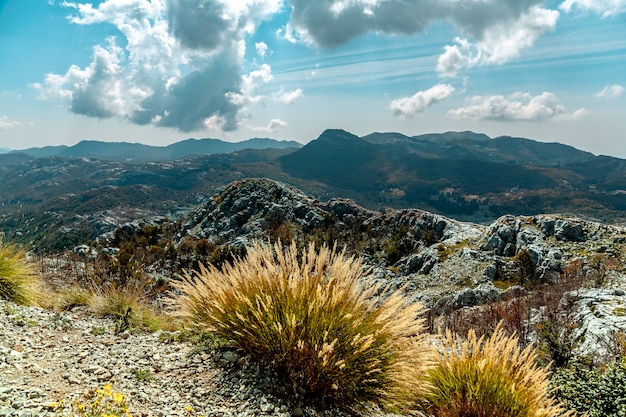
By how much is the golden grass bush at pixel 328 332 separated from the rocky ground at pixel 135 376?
0.28 meters

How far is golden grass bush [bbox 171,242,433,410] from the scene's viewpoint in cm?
402

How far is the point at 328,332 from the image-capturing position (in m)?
4.00

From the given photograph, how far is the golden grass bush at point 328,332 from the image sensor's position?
4.02 m

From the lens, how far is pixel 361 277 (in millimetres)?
4883

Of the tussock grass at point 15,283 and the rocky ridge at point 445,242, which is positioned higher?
the tussock grass at point 15,283

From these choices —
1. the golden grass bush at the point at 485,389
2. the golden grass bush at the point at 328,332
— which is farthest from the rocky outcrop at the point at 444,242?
the golden grass bush at the point at 328,332

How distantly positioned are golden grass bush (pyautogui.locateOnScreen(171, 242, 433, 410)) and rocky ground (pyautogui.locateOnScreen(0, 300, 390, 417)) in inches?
11.2

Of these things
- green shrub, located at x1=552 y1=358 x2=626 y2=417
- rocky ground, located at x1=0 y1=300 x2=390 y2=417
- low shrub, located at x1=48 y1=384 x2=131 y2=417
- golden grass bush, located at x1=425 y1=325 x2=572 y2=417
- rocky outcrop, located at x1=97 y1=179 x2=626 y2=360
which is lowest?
rocky outcrop, located at x1=97 y1=179 x2=626 y2=360

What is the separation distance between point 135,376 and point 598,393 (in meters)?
7.65

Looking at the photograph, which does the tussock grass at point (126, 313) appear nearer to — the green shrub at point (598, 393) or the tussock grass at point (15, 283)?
the tussock grass at point (15, 283)

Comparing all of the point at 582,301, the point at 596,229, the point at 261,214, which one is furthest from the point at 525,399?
the point at 261,214

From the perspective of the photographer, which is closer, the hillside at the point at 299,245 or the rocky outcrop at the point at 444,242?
the hillside at the point at 299,245

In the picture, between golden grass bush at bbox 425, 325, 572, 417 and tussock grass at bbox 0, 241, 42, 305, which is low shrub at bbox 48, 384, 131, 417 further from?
tussock grass at bbox 0, 241, 42, 305

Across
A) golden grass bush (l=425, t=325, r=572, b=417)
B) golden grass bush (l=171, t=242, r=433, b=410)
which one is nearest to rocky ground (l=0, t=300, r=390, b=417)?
golden grass bush (l=171, t=242, r=433, b=410)
